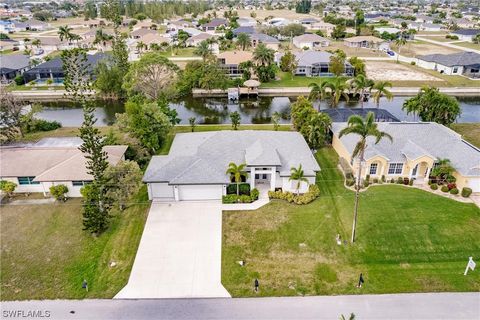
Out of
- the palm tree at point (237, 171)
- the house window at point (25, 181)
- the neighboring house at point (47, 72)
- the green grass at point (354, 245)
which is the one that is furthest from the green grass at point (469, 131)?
the neighboring house at point (47, 72)

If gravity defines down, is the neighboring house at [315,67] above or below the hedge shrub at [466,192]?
above

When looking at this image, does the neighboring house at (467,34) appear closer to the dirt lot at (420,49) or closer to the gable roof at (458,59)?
the dirt lot at (420,49)

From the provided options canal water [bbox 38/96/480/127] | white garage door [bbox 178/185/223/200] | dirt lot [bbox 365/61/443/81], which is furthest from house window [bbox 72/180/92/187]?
dirt lot [bbox 365/61/443/81]

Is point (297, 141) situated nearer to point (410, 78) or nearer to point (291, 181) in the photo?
point (291, 181)

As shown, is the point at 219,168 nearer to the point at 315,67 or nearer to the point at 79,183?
the point at 79,183

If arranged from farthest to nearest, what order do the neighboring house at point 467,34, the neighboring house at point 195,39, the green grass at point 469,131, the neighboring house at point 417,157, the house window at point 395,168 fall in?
the neighboring house at point 467,34 < the neighboring house at point 195,39 < the green grass at point 469,131 < the house window at point 395,168 < the neighboring house at point 417,157

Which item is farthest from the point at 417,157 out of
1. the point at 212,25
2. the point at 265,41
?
the point at 212,25
